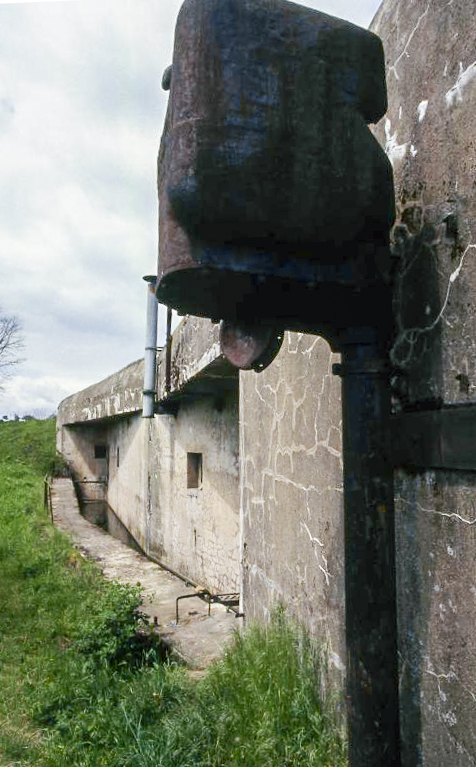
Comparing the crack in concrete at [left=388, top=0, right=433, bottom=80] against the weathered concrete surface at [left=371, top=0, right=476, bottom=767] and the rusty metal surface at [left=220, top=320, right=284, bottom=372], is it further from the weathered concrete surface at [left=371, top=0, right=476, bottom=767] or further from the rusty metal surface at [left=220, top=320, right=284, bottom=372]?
the rusty metal surface at [left=220, top=320, right=284, bottom=372]

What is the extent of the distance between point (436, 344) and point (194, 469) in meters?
5.58

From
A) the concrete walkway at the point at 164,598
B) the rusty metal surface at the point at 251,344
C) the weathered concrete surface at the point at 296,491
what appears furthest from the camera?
the concrete walkway at the point at 164,598

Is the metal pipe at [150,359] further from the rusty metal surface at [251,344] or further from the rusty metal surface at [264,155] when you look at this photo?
the rusty metal surface at [264,155]

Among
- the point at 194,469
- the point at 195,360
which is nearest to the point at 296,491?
the point at 195,360

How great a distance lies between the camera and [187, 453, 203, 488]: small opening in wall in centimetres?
712

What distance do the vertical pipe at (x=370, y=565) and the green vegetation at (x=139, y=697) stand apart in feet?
1.87

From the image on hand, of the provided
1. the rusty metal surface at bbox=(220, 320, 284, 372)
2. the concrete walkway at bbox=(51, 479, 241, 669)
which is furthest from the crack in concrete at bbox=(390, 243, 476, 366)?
the concrete walkway at bbox=(51, 479, 241, 669)

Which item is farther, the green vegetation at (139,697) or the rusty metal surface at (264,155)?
the green vegetation at (139,697)

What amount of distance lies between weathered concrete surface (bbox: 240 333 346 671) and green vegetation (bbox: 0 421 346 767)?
0.80 ft

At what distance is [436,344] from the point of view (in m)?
1.81

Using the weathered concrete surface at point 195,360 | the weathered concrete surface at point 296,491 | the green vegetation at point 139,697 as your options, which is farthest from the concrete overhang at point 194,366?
the green vegetation at point 139,697

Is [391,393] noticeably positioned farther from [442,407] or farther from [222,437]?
[222,437]

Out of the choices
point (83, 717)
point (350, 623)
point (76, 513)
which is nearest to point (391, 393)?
point (350, 623)

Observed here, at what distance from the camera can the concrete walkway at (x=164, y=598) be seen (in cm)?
399
